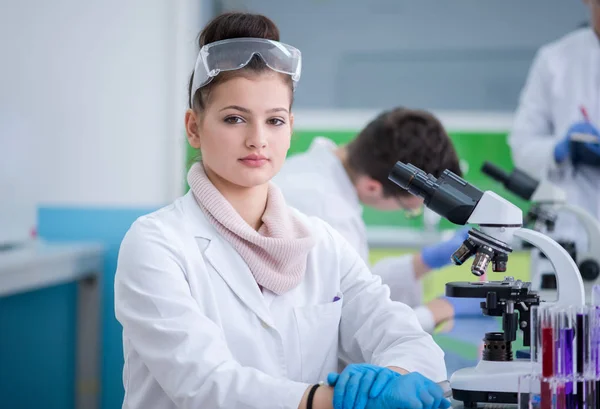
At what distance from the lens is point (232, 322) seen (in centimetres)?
128

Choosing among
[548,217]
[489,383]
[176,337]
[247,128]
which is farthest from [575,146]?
[176,337]

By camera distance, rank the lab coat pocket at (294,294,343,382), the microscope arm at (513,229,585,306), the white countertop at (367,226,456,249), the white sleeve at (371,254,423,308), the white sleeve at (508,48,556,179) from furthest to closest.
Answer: the white countertop at (367,226,456,249), the white sleeve at (508,48,556,179), the white sleeve at (371,254,423,308), the lab coat pocket at (294,294,343,382), the microscope arm at (513,229,585,306)

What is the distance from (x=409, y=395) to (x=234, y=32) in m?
0.70

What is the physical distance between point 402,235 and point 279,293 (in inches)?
129

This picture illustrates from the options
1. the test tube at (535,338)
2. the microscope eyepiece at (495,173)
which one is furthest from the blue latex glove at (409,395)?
→ the microscope eyepiece at (495,173)

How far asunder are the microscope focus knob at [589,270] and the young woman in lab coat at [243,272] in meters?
0.79

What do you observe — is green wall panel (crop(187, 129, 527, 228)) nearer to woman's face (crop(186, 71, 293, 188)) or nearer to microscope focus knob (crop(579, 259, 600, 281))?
microscope focus knob (crop(579, 259, 600, 281))

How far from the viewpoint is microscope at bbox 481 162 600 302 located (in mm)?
2012

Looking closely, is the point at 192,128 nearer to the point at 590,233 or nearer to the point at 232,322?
the point at 232,322

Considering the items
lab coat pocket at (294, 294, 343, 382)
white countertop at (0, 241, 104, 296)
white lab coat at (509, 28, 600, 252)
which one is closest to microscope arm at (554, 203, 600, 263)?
white lab coat at (509, 28, 600, 252)

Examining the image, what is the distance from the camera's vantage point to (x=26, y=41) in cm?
349

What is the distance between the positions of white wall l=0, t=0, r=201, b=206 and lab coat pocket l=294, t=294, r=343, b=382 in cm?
164

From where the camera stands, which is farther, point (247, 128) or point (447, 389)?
point (247, 128)

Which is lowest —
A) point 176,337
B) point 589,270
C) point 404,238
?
point 404,238
